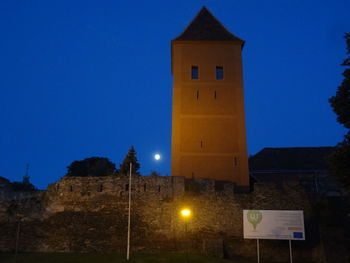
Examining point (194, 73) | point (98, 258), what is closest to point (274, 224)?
point (98, 258)

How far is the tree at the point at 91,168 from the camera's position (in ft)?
158

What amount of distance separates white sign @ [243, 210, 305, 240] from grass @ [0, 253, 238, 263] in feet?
6.93

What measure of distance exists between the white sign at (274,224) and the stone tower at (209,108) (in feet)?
15.7

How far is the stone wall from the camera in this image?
20.6 meters

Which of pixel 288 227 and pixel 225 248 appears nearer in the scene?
pixel 288 227

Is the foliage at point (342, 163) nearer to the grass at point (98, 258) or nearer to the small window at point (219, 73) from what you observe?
the grass at point (98, 258)

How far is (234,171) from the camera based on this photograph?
26.0 meters

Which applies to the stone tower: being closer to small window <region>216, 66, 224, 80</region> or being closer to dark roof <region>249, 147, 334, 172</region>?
small window <region>216, 66, 224, 80</region>

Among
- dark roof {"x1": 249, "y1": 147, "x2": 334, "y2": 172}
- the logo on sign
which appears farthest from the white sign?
dark roof {"x1": 249, "y1": 147, "x2": 334, "y2": 172}

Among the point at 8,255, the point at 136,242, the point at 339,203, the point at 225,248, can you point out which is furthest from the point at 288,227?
the point at 8,255

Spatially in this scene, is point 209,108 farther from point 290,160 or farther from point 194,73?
point 290,160

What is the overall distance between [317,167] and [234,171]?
1179 centimetres

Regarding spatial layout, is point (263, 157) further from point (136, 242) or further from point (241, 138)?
point (136, 242)

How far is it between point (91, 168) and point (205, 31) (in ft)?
88.3
